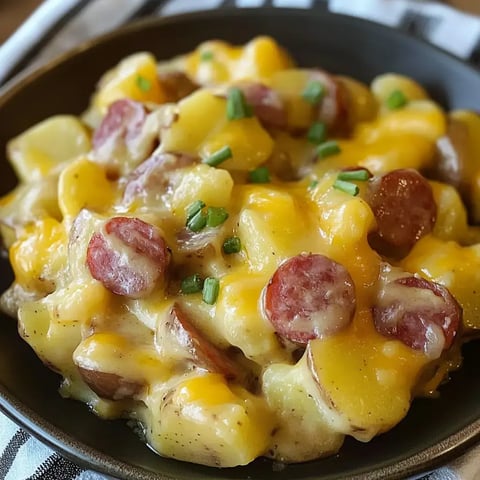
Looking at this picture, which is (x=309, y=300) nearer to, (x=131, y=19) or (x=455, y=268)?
(x=455, y=268)

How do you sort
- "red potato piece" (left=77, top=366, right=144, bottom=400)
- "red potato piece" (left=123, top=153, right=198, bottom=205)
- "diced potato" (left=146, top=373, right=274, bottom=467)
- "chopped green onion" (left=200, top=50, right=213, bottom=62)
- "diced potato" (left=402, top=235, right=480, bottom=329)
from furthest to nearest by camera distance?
"chopped green onion" (left=200, top=50, right=213, bottom=62), "red potato piece" (left=123, top=153, right=198, bottom=205), "diced potato" (left=402, top=235, right=480, bottom=329), "red potato piece" (left=77, top=366, right=144, bottom=400), "diced potato" (left=146, top=373, right=274, bottom=467)

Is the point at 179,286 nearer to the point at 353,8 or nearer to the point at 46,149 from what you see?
the point at 46,149

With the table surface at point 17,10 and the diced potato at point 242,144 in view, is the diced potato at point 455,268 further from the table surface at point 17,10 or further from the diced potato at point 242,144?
the table surface at point 17,10

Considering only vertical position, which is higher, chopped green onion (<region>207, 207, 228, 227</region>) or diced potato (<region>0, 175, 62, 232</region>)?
chopped green onion (<region>207, 207, 228, 227</region>)

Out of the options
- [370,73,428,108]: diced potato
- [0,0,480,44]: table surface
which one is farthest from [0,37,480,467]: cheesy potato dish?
[0,0,480,44]: table surface

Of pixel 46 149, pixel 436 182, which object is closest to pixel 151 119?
pixel 46 149

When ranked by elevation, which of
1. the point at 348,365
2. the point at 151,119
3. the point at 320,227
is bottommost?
the point at 348,365

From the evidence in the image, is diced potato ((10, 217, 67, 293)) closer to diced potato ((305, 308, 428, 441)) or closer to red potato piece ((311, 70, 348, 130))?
diced potato ((305, 308, 428, 441))
